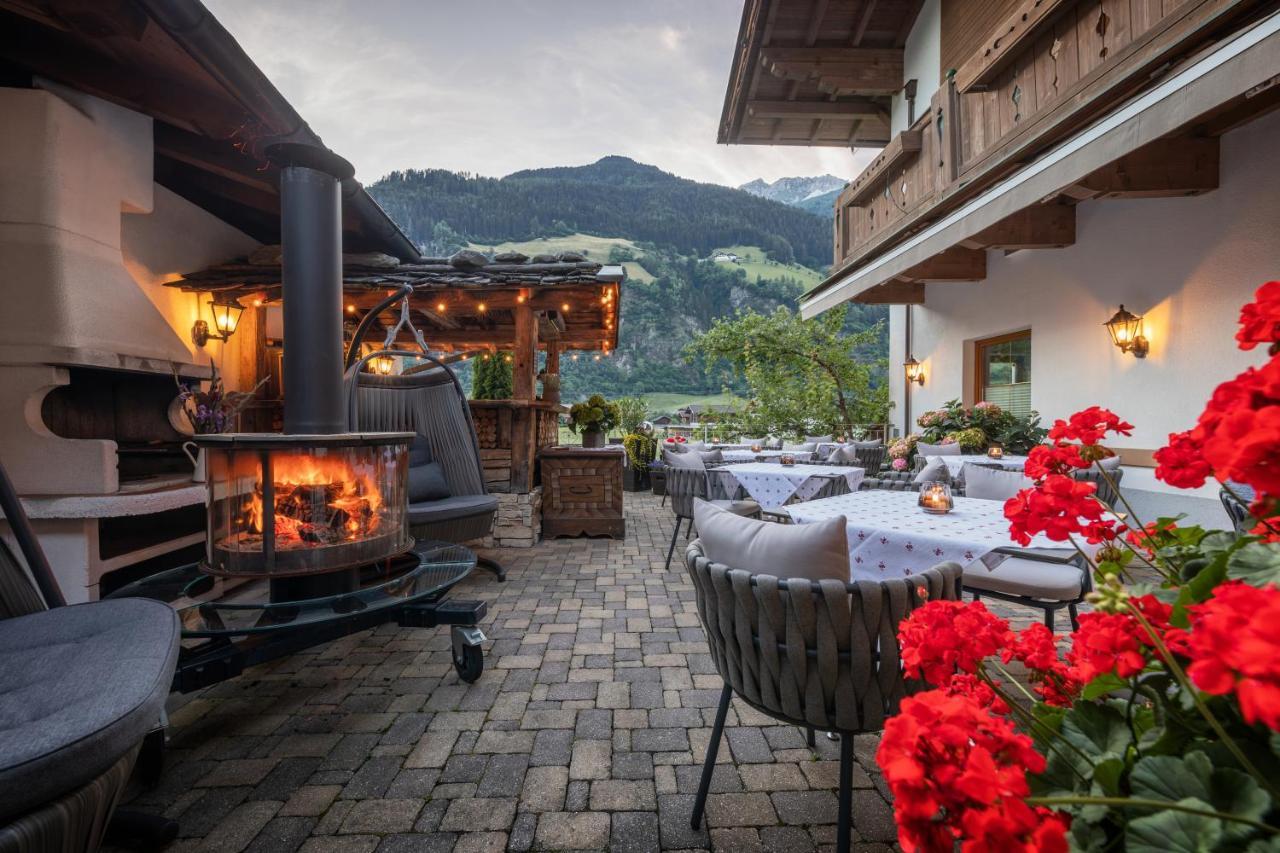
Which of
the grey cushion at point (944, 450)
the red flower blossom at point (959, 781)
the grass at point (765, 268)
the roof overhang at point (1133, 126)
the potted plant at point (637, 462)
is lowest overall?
the potted plant at point (637, 462)

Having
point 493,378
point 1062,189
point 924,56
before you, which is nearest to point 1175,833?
point 1062,189

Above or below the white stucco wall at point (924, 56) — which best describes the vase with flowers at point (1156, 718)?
below

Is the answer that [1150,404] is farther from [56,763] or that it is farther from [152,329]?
[152,329]

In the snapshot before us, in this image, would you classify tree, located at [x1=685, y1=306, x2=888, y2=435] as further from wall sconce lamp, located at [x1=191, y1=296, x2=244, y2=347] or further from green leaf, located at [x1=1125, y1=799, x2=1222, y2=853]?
green leaf, located at [x1=1125, y1=799, x2=1222, y2=853]

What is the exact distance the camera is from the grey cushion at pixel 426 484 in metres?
3.65

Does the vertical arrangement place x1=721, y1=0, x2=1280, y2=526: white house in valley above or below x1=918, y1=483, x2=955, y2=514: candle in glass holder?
above

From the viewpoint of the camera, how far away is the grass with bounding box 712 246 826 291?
31.5 m

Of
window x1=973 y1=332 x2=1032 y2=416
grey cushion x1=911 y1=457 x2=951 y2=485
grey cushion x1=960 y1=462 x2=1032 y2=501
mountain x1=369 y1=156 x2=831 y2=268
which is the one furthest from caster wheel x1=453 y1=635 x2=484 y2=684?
mountain x1=369 y1=156 x2=831 y2=268

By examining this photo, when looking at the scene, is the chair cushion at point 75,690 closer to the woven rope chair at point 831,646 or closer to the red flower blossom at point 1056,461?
the woven rope chair at point 831,646

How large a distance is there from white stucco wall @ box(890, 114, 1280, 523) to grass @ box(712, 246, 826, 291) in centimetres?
2578

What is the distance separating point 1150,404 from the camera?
14.9ft

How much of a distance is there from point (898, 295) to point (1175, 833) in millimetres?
8562

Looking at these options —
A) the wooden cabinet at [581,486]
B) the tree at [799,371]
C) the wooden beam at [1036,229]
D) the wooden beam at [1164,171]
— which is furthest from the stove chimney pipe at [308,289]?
the tree at [799,371]

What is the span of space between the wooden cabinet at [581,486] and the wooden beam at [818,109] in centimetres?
700
